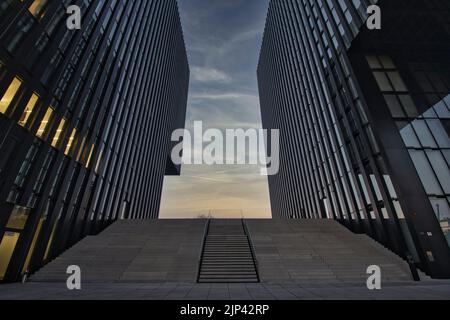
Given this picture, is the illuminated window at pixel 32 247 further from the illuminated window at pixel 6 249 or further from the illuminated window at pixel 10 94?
the illuminated window at pixel 10 94

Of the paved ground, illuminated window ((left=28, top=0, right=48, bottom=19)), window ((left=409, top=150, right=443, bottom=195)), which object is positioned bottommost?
the paved ground

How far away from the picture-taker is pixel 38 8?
46.0 feet

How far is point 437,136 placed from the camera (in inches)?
727

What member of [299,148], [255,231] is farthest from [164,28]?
[255,231]

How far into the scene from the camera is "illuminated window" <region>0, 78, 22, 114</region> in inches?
478

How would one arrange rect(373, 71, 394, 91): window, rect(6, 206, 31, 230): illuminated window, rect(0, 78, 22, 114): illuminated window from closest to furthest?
rect(0, 78, 22, 114): illuminated window → rect(6, 206, 31, 230): illuminated window → rect(373, 71, 394, 91): window

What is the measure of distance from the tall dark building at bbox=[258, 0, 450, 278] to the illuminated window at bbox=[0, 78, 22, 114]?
22851 millimetres

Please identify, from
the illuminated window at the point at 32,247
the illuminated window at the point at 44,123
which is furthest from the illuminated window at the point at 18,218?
the illuminated window at the point at 44,123

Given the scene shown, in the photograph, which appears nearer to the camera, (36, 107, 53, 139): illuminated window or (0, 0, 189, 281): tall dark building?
(0, 0, 189, 281): tall dark building

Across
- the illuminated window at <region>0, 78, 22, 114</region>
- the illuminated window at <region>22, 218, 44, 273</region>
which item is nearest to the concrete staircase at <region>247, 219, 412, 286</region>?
the illuminated window at <region>22, 218, 44, 273</region>

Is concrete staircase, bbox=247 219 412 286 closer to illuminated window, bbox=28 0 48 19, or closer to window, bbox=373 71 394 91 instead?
window, bbox=373 71 394 91

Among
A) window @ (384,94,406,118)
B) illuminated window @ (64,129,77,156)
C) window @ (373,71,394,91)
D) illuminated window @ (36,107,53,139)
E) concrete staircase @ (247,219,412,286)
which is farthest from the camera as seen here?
window @ (373,71,394,91)

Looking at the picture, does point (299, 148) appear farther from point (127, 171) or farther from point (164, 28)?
point (164, 28)
